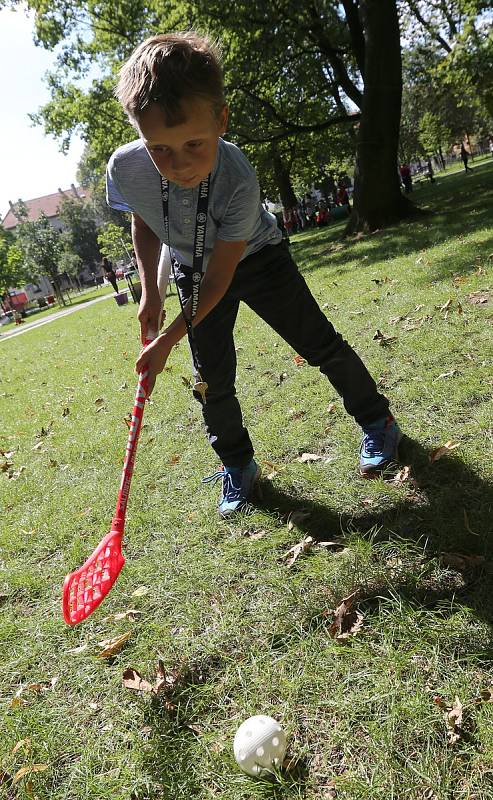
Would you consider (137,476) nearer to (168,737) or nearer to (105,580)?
(105,580)

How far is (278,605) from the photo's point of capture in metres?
2.10

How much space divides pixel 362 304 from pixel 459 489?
406cm

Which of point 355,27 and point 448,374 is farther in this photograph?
point 355,27

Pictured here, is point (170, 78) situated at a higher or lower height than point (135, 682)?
higher

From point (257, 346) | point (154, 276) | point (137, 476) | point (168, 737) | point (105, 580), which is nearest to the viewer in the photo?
point (168, 737)

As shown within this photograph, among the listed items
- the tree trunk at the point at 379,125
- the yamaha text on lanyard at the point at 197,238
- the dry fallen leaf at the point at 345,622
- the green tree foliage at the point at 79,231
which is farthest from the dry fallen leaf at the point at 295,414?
the green tree foliage at the point at 79,231

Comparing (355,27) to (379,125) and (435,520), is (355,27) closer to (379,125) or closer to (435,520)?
(379,125)

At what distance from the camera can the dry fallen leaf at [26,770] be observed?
67.1 inches

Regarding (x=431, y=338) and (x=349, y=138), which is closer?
(x=431, y=338)

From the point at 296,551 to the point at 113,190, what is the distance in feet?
5.83

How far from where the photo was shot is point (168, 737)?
5.64ft

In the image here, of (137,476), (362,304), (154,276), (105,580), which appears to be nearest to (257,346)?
(362,304)

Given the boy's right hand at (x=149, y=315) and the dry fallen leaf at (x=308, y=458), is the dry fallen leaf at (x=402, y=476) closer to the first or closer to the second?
the dry fallen leaf at (x=308, y=458)

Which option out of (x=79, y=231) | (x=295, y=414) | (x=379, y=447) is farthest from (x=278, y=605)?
(x=79, y=231)
